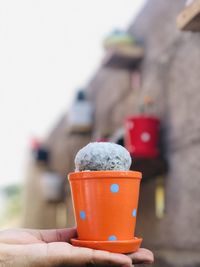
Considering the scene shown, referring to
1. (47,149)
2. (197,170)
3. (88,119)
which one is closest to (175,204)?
(197,170)

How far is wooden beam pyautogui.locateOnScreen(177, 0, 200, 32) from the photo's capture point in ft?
4.15

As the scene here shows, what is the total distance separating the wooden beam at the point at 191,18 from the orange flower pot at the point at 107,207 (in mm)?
569

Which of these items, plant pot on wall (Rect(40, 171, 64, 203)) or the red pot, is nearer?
the red pot

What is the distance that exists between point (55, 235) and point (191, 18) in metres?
0.74

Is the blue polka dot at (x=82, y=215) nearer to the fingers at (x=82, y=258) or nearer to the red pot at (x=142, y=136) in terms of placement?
the fingers at (x=82, y=258)

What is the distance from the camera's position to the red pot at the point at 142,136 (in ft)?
6.38

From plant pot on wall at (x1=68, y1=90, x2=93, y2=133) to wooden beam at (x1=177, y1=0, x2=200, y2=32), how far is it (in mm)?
1838

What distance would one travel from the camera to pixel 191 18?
1.31 metres

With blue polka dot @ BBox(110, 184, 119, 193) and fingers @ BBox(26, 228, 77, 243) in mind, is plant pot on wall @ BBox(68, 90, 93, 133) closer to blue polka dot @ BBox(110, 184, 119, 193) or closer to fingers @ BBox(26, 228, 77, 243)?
fingers @ BBox(26, 228, 77, 243)

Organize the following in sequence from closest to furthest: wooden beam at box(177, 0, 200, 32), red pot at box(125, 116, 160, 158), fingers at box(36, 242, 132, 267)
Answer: fingers at box(36, 242, 132, 267), wooden beam at box(177, 0, 200, 32), red pot at box(125, 116, 160, 158)

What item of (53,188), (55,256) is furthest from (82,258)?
(53,188)

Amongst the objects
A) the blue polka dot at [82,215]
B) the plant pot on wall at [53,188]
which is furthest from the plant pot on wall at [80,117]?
the blue polka dot at [82,215]

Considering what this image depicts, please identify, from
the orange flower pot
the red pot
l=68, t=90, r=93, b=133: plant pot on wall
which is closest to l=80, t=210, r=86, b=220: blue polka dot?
the orange flower pot

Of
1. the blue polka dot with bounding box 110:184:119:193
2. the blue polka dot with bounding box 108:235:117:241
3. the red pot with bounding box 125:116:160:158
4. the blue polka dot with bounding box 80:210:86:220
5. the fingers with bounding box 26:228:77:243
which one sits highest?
the red pot with bounding box 125:116:160:158
